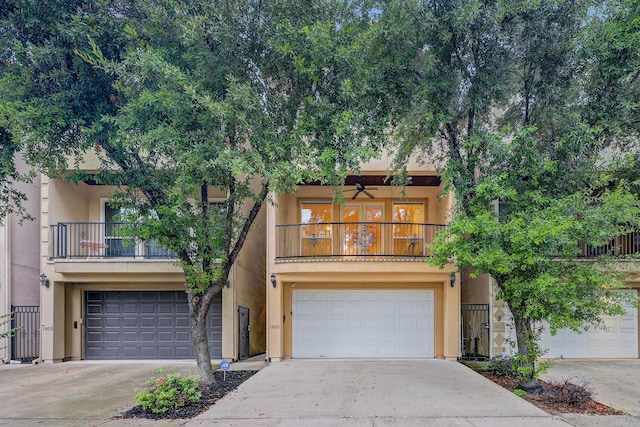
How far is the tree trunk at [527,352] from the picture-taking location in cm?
754

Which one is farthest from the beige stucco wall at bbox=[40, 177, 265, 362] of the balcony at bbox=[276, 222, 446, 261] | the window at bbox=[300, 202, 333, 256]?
the window at bbox=[300, 202, 333, 256]

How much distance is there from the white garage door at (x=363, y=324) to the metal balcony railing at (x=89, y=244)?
13.6 feet

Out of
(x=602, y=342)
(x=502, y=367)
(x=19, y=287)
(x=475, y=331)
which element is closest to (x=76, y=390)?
(x=19, y=287)

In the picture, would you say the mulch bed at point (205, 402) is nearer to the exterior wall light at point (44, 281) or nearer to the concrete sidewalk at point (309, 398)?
the concrete sidewalk at point (309, 398)

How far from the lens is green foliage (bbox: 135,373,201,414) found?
21.7ft

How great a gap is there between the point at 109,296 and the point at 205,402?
21.1 feet

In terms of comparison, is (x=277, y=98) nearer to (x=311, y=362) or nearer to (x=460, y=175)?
(x=460, y=175)

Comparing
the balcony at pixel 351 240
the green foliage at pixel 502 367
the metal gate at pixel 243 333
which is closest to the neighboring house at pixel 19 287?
the metal gate at pixel 243 333

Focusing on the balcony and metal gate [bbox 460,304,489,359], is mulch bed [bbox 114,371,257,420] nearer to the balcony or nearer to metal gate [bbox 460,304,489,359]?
the balcony

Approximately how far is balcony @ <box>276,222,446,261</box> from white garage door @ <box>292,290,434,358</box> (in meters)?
1.21

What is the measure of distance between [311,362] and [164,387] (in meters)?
4.85

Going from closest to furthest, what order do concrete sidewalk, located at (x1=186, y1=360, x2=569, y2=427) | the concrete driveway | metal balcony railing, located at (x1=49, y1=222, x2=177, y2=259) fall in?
concrete sidewalk, located at (x1=186, y1=360, x2=569, y2=427)
the concrete driveway
metal balcony railing, located at (x1=49, y1=222, x2=177, y2=259)

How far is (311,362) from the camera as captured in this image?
11.0m

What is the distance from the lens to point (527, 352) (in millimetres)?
7715
